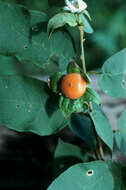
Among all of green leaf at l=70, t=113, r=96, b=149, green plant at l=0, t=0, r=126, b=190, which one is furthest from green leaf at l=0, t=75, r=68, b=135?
green leaf at l=70, t=113, r=96, b=149

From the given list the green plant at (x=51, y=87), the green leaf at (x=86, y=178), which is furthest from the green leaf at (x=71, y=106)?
the green leaf at (x=86, y=178)

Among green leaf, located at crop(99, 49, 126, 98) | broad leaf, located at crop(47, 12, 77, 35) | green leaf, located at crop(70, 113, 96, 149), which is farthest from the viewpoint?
green leaf, located at crop(70, 113, 96, 149)

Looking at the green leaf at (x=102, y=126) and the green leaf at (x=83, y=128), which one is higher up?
the green leaf at (x=102, y=126)

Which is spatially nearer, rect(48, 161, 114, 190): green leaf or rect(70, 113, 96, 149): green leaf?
rect(48, 161, 114, 190): green leaf

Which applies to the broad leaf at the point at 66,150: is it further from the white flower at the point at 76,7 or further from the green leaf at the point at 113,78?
the white flower at the point at 76,7

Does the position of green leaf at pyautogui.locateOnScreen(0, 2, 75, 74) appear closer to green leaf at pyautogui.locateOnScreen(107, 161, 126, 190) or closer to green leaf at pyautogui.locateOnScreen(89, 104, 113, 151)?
green leaf at pyautogui.locateOnScreen(89, 104, 113, 151)

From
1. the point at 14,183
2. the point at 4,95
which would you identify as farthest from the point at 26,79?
the point at 14,183

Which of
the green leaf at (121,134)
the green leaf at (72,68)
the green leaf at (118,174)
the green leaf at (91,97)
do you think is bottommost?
the green leaf at (118,174)

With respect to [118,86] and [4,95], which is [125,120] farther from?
[4,95]
